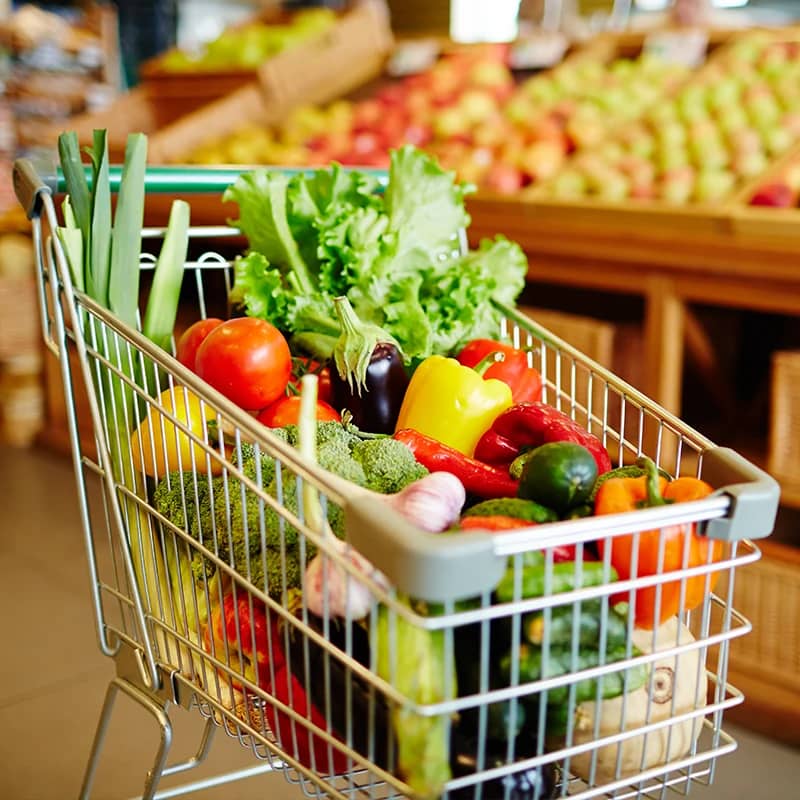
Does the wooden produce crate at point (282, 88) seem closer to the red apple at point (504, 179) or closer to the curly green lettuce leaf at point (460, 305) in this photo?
the red apple at point (504, 179)

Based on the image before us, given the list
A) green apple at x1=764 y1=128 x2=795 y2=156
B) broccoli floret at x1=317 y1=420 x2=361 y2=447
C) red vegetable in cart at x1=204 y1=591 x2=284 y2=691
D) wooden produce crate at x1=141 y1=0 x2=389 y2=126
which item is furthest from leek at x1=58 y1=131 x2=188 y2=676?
wooden produce crate at x1=141 y1=0 x2=389 y2=126

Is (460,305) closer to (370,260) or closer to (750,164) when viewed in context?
(370,260)

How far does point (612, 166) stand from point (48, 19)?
2.93 metres

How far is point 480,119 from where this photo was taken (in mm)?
3348

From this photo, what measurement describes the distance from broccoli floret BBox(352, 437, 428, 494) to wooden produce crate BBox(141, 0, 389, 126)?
9.72 feet

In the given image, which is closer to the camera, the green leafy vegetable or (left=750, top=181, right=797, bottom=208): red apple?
the green leafy vegetable

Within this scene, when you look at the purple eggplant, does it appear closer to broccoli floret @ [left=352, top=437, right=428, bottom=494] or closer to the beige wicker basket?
broccoli floret @ [left=352, top=437, right=428, bottom=494]

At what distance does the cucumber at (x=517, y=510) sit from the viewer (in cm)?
88

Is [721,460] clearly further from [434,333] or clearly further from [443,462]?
[434,333]

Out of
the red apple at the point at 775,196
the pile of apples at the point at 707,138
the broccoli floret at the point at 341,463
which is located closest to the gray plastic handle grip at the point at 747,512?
the broccoli floret at the point at 341,463

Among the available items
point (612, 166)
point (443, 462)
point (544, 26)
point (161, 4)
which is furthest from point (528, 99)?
point (161, 4)

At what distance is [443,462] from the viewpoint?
108cm

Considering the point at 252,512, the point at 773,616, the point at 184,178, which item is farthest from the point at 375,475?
the point at 773,616

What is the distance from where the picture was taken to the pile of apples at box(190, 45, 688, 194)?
3016 mm
